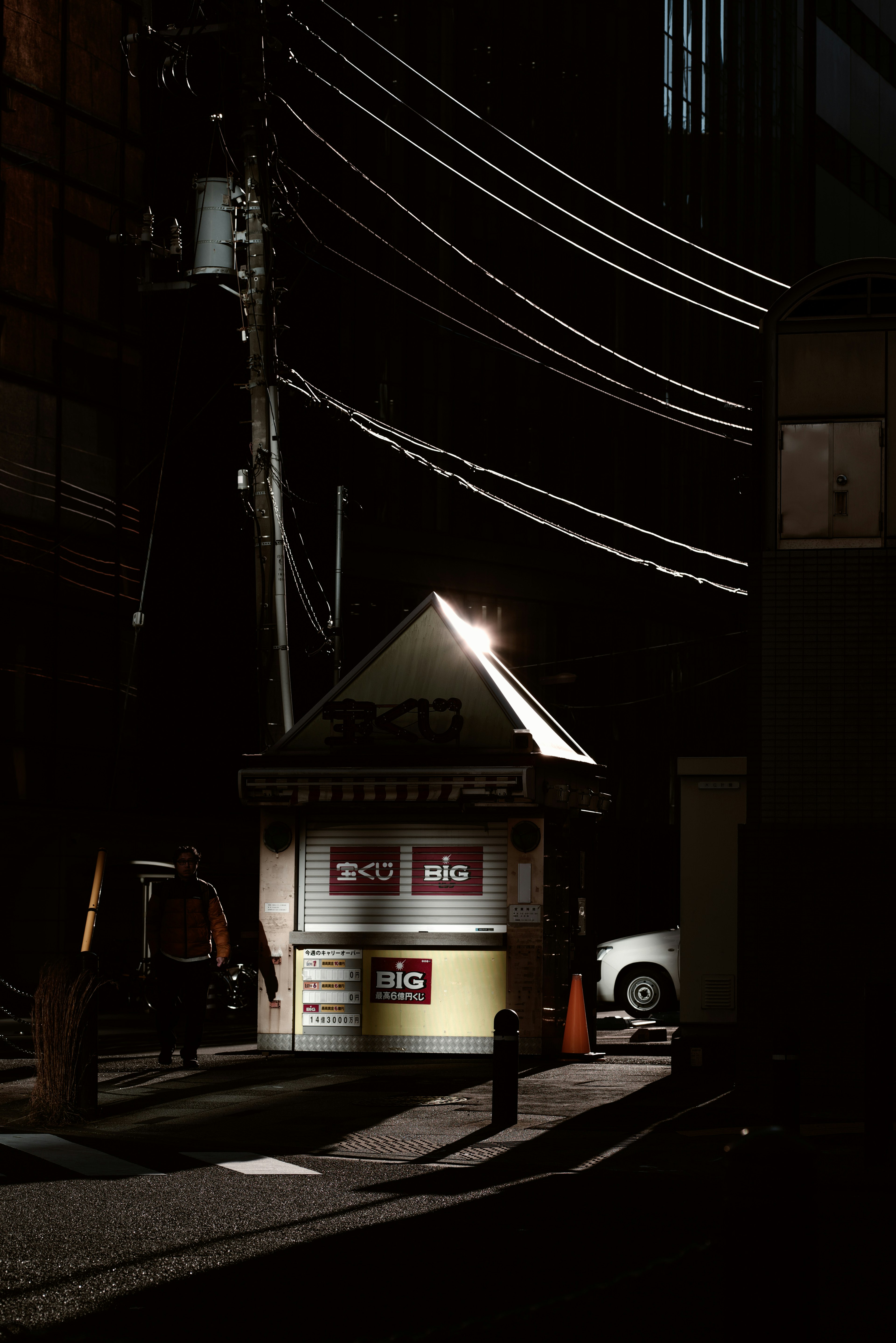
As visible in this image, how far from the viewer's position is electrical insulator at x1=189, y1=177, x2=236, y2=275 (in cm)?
2191

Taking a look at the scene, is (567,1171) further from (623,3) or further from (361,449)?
(623,3)

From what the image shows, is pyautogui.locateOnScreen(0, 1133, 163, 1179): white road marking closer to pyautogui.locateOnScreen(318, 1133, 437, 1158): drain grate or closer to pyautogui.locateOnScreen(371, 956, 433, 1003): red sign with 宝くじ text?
pyautogui.locateOnScreen(318, 1133, 437, 1158): drain grate

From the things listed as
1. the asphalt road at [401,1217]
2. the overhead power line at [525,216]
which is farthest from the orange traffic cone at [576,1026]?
the overhead power line at [525,216]

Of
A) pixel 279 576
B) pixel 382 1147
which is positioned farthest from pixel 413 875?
pixel 382 1147

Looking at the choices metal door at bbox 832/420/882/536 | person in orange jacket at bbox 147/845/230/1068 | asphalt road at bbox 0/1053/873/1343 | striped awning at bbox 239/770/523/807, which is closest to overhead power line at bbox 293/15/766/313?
striped awning at bbox 239/770/523/807

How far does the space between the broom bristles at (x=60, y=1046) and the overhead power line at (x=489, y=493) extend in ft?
71.0

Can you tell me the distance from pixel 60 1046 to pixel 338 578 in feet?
69.2

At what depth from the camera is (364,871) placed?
17.5 m

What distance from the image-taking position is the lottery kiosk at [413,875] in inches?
667

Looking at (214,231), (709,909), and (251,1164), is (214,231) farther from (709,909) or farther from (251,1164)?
(251,1164)

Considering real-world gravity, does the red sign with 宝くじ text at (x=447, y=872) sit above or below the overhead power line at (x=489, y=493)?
below

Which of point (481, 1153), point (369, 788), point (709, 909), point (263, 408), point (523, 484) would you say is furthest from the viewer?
point (523, 484)

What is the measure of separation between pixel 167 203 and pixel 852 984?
26439mm

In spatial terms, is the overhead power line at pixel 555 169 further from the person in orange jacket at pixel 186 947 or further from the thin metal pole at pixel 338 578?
the person in orange jacket at pixel 186 947
